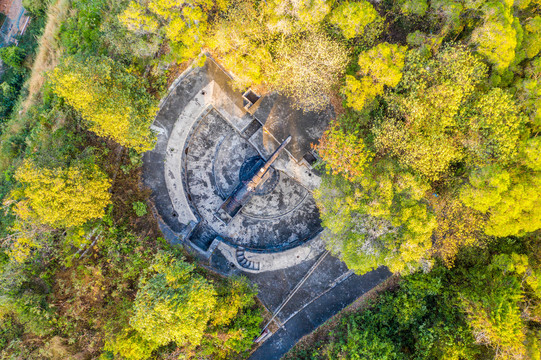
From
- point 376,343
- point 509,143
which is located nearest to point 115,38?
point 509,143

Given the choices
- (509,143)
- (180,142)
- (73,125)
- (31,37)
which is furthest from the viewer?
(31,37)

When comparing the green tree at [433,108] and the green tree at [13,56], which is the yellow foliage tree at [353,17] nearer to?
the green tree at [433,108]

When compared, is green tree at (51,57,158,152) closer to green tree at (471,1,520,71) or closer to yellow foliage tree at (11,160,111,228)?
yellow foliage tree at (11,160,111,228)

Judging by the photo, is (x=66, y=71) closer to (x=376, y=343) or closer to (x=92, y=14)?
(x=92, y=14)

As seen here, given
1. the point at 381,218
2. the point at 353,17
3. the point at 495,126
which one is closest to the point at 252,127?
the point at 353,17

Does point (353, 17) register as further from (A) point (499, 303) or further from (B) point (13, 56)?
(B) point (13, 56)

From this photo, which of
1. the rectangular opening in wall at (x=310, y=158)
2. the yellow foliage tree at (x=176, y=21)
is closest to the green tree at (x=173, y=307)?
the rectangular opening in wall at (x=310, y=158)
